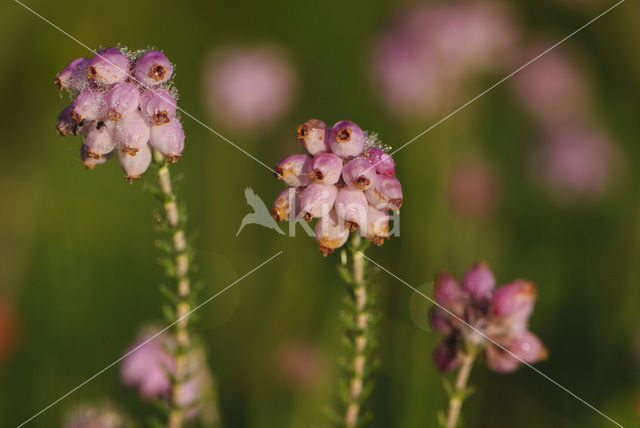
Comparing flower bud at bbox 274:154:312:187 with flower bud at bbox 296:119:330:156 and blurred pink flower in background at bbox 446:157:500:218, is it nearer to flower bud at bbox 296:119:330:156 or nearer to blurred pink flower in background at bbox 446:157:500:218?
flower bud at bbox 296:119:330:156

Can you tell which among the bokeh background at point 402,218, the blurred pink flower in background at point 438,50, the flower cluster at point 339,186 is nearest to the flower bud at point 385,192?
the flower cluster at point 339,186

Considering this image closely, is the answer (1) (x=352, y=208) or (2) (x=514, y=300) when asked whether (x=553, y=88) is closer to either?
(2) (x=514, y=300)

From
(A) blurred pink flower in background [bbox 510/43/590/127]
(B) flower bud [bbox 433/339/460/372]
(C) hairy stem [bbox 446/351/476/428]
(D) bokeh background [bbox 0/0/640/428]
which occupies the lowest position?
(C) hairy stem [bbox 446/351/476/428]

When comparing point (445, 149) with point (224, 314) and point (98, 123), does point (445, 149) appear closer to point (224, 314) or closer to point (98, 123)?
point (224, 314)

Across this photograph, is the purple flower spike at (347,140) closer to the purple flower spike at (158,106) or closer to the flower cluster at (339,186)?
the flower cluster at (339,186)

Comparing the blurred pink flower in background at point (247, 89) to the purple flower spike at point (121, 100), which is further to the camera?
the blurred pink flower in background at point (247, 89)

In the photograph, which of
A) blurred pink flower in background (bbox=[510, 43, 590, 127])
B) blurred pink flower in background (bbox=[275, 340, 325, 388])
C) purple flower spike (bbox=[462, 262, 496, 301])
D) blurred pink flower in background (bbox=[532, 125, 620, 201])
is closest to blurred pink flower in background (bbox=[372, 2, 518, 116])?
blurred pink flower in background (bbox=[510, 43, 590, 127])

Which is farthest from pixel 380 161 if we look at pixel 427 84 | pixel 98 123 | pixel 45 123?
pixel 45 123
